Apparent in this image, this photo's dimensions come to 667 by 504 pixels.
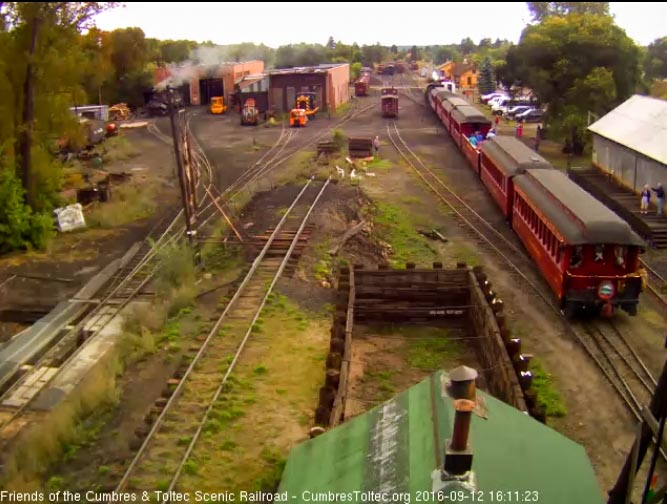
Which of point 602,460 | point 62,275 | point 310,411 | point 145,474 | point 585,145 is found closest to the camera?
point 145,474

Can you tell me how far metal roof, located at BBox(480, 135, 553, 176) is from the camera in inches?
806

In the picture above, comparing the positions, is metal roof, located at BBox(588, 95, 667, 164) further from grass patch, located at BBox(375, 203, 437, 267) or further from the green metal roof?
the green metal roof

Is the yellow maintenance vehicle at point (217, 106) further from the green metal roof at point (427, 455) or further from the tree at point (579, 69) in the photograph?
the green metal roof at point (427, 455)

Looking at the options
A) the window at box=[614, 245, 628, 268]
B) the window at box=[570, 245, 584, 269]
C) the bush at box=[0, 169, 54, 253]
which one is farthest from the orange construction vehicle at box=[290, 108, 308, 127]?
the window at box=[614, 245, 628, 268]

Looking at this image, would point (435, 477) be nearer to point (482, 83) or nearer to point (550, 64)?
point (550, 64)

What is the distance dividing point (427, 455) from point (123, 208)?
21688 mm

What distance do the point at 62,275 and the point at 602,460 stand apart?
14.6 m

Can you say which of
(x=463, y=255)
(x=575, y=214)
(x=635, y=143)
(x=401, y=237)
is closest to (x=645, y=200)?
(x=635, y=143)

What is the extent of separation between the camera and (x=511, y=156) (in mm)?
21891

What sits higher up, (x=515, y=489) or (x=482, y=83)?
(x=482, y=83)

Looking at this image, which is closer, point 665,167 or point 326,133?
point 665,167

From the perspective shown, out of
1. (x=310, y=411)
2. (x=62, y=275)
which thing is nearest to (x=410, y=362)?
(x=310, y=411)

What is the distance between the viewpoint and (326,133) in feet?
140
